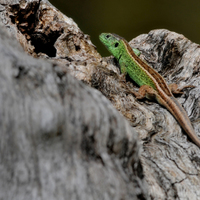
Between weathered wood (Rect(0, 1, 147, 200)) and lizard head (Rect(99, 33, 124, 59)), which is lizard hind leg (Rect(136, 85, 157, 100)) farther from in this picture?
weathered wood (Rect(0, 1, 147, 200))

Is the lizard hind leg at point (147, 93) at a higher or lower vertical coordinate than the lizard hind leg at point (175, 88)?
lower

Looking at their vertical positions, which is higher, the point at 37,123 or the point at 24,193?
the point at 37,123

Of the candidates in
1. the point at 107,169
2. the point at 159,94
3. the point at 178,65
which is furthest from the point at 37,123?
the point at 178,65

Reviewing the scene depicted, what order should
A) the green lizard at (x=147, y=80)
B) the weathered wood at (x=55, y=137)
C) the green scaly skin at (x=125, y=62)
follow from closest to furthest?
1. the weathered wood at (x=55, y=137)
2. the green lizard at (x=147, y=80)
3. the green scaly skin at (x=125, y=62)

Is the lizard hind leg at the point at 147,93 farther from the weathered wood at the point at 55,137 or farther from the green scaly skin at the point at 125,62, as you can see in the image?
the weathered wood at the point at 55,137

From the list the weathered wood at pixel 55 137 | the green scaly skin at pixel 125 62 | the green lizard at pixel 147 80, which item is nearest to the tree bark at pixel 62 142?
the weathered wood at pixel 55 137

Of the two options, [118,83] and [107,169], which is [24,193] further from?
[118,83]

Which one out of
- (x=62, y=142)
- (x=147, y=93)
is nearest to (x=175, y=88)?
(x=147, y=93)
